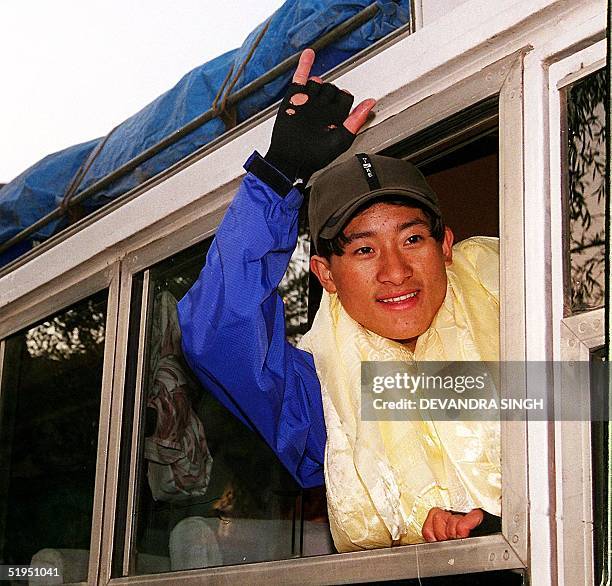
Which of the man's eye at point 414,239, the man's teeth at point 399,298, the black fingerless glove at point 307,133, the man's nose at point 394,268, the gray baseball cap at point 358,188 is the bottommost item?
the man's teeth at point 399,298

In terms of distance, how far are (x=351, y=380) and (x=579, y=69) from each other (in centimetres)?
81

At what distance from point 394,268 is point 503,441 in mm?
550

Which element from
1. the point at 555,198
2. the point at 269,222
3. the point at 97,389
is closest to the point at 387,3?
the point at 269,222

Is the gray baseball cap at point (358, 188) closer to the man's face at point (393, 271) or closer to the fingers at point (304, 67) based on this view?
the man's face at point (393, 271)

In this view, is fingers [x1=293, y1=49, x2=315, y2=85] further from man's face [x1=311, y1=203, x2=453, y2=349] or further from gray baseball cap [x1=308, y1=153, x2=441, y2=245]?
man's face [x1=311, y1=203, x2=453, y2=349]

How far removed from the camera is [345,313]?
244 centimetres

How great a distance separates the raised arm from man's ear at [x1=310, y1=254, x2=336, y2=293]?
0.28ft

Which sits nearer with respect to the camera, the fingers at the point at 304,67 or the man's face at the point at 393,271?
the man's face at the point at 393,271

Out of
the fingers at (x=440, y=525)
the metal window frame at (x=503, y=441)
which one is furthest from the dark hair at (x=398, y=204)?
the fingers at (x=440, y=525)

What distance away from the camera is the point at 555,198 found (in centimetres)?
190

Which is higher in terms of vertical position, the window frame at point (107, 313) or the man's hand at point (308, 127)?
the man's hand at point (308, 127)

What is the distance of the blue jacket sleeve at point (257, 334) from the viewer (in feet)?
7.92

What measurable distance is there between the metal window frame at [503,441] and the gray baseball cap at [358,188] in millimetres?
51

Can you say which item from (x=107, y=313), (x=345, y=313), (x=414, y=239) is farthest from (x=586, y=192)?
(x=107, y=313)
